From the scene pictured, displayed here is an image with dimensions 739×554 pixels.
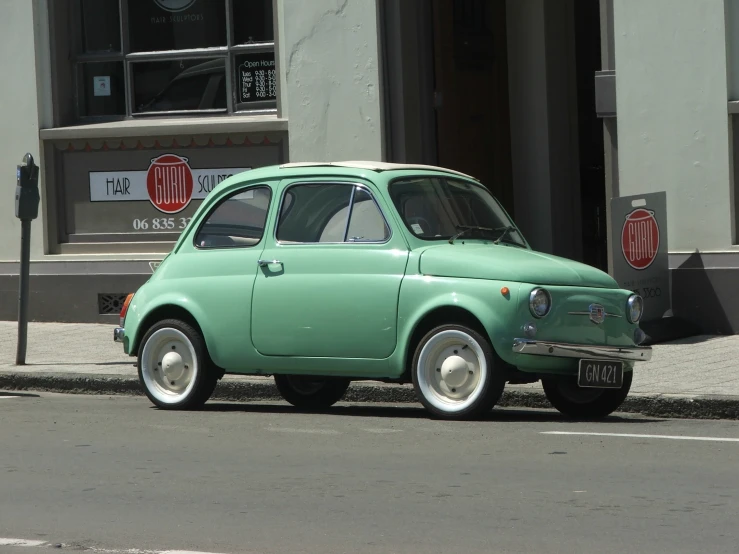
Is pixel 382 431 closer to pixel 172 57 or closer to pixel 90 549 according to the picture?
pixel 90 549

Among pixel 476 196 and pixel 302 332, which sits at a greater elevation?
pixel 476 196

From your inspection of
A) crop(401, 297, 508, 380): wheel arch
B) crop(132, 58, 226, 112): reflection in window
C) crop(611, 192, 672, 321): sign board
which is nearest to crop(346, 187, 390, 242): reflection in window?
crop(401, 297, 508, 380): wheel arch

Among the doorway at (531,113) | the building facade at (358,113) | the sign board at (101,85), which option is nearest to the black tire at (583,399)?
the building facade at (358,113)

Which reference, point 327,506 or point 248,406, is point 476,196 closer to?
point 248,406

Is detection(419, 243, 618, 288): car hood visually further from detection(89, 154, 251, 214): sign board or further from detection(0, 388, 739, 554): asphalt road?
detection(89, 154, 251, 214): sign board

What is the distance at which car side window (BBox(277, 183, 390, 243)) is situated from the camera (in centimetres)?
964

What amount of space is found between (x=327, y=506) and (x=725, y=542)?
1.80 metres

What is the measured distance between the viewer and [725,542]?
569 cm

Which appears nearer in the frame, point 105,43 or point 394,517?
point 394,517

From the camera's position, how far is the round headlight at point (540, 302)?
894 centimetres

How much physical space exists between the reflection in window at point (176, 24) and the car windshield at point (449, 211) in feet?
20.7

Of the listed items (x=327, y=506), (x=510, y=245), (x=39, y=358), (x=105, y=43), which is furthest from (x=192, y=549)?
(x=105, y=43)

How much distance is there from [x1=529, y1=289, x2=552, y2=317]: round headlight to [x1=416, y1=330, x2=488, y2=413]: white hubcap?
16.2 inches

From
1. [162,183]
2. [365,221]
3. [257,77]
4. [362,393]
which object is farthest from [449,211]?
[162,183]
